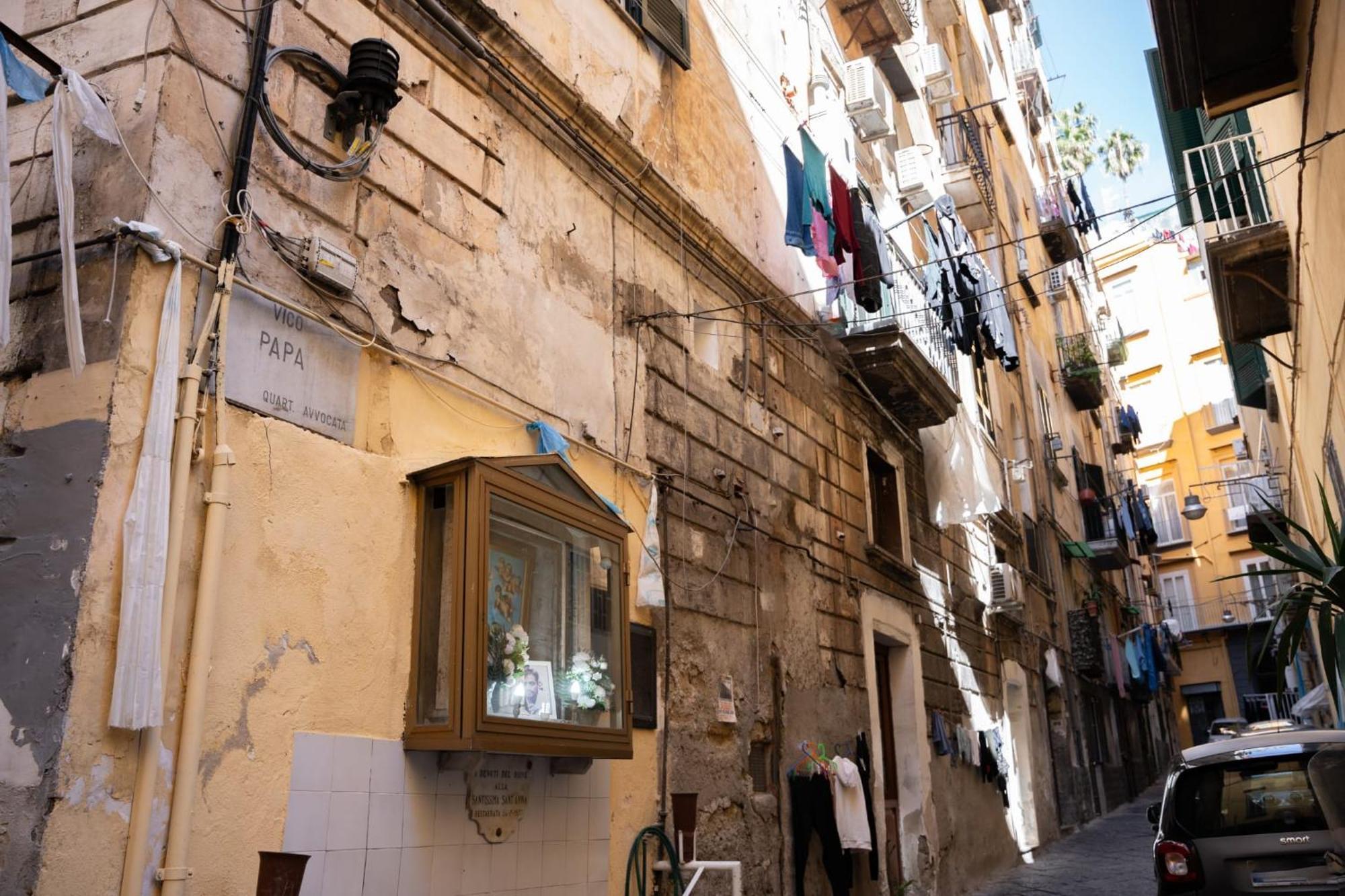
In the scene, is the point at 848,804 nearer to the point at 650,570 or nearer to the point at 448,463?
the point at 650,570

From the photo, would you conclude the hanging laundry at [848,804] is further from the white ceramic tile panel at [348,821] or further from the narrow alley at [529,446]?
the white ceramic tile panel at [348,821]

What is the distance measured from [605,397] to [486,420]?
1219mm

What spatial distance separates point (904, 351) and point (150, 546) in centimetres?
785

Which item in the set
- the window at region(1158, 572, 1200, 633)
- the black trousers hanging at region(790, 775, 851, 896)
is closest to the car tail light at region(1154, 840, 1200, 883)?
the black trousers hanging at region(790, 775, 851, 896)

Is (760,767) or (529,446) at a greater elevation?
(529,446)

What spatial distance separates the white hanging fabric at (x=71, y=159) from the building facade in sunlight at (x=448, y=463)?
2 centimetres

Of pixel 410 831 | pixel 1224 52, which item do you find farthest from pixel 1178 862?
pixel 1224 52

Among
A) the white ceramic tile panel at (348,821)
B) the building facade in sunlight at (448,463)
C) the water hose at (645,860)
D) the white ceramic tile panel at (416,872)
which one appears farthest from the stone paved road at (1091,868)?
the white ceramic tile panel at (348,821)

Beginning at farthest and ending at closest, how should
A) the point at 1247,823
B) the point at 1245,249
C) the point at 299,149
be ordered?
the point at 1245,249, the point at 1247,823, the point at 299,149

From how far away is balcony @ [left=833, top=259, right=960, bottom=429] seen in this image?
33.2 ft

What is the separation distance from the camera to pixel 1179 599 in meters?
37.1

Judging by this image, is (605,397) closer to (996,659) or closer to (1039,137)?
(996,659)

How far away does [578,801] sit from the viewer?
17.5ft

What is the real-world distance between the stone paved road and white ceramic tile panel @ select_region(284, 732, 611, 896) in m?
7.03
